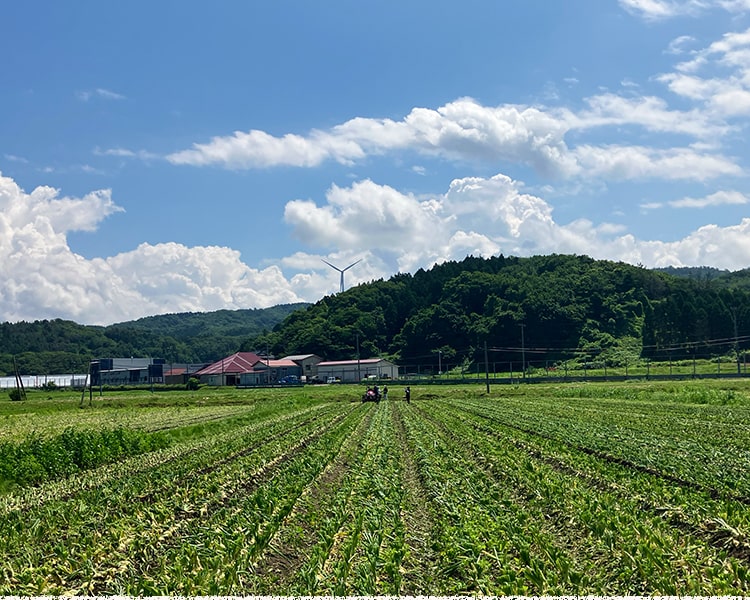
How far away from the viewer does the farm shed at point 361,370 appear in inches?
5143

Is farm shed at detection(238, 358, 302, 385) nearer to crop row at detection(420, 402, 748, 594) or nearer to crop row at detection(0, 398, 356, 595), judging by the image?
crop row at detection(0, 398, 356, 595)

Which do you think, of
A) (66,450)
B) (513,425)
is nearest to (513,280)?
(513,425)

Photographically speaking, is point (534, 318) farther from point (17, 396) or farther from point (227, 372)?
point (17, 396)

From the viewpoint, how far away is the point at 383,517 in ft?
40.8

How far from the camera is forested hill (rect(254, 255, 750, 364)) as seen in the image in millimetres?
123250

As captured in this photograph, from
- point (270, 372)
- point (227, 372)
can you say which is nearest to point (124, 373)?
point (227, 372)

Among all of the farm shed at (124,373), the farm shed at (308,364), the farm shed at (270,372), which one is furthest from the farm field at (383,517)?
the farm shed at (124,373)

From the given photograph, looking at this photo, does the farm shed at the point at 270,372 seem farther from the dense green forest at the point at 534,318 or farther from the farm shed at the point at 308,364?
the dense green forest at the point at 534,318

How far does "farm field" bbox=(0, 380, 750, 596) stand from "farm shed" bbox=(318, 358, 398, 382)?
345ft

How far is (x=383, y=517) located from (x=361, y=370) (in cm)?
11910

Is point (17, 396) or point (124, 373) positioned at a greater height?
point (124, 373)

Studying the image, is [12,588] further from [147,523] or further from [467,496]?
[467,496]

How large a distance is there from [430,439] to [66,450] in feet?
42.1

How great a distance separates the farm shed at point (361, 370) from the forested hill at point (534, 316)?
409 inches
